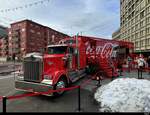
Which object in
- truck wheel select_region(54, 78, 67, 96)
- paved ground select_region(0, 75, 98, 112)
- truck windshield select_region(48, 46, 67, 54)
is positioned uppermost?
truck windshield select_region(48, 46, 67, 54)

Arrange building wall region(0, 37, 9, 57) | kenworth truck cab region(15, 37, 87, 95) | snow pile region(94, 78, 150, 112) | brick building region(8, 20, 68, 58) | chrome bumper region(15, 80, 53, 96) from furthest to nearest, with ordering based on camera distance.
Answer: building wall region(0, 37, 9, 57)
brick building region(8, 20, 68, 58)
kenworth truck cab region(15, 37, 87, 95)
chrome bumper region(15, 80, 53, 96)
snow pile region(94, 78, 150, 112)

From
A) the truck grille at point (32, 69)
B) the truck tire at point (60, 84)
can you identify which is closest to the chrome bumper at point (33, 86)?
the truck grille at point (32, 69)

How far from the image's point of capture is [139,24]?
42594mm

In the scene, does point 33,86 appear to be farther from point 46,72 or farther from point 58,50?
point 58,50

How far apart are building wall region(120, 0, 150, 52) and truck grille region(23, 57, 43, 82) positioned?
3750 centimetres

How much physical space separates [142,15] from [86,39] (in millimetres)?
39952

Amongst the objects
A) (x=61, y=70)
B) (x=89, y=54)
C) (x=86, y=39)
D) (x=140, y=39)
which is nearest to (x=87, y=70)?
(x=89, y=54)

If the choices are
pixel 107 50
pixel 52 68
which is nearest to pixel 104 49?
pixel 107 50

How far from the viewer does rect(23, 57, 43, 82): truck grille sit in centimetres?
557

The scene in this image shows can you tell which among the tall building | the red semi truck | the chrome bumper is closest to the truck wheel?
the red semi truck

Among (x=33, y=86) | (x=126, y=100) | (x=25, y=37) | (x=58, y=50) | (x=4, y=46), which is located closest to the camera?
(x=126, y=100)

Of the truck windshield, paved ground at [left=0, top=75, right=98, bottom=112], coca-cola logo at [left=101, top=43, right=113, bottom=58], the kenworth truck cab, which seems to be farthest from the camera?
coca-cola logo at [left=101, top=43, right=113, bottom=58]

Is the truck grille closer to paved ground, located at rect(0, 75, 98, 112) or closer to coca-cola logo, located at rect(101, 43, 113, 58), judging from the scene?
paved ground, located at rect(0, 75, 98, 112)

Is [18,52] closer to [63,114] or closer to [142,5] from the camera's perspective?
[142,5]
